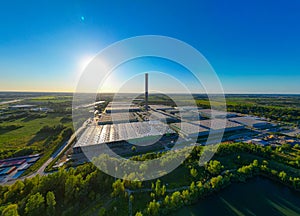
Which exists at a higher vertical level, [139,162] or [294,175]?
[139,162]

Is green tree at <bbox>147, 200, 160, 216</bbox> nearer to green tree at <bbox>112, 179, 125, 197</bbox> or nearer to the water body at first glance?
the water body

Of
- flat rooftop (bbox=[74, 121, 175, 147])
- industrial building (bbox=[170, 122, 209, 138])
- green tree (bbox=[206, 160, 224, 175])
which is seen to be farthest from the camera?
industrial building (bbox=[170, 122, 209, 138])

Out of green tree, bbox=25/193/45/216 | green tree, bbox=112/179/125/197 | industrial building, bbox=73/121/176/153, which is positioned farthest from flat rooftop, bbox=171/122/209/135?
green tree, bbox=25/193/45/216

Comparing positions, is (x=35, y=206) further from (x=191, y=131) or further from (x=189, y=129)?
(x=189, y=129)

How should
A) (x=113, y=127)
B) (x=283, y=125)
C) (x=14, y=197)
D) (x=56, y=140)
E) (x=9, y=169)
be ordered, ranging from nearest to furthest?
(x=14, y=197) < (x=9, y=169) < (x=56, y=140) < (x=113, y=127) < (x=283, y=125)

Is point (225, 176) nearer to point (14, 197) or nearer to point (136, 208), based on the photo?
Result: point (136, 208)

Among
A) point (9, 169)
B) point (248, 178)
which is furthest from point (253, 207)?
point (9, 169)

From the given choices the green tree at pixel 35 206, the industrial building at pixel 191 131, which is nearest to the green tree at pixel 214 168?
the industrial building at pixel 191 131
